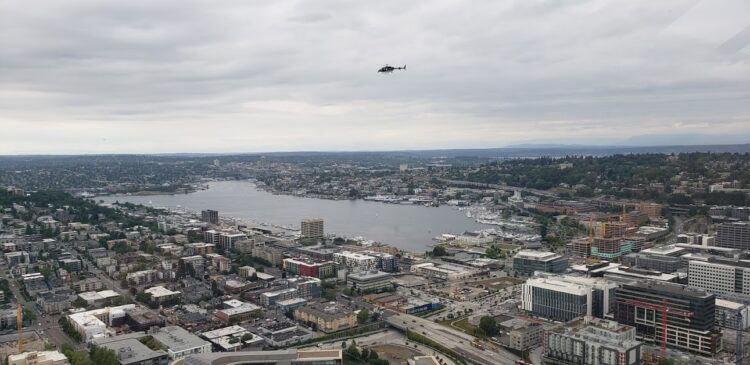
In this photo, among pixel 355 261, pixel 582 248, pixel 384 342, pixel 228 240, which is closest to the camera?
pixel 384 342

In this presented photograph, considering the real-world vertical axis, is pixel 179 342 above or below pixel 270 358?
below

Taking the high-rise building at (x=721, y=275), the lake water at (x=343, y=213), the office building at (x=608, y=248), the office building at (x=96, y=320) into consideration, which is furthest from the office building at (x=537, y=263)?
the office building at (x=96, y=320)

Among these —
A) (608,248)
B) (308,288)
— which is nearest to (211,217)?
(308,288)

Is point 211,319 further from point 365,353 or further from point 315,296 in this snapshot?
point 365,353

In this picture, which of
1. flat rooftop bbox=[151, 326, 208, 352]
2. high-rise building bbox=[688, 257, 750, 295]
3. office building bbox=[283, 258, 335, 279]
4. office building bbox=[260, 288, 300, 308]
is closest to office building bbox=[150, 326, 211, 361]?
flat rooftop bbox=[151, 326, 208, 352]

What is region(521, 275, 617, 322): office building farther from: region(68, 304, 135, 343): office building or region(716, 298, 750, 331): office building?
region(68, 304, 135, 343): office building

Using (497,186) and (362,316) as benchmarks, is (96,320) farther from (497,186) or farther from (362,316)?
(497,186)

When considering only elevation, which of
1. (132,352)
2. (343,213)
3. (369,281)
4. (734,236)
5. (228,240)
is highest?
(734,236)
